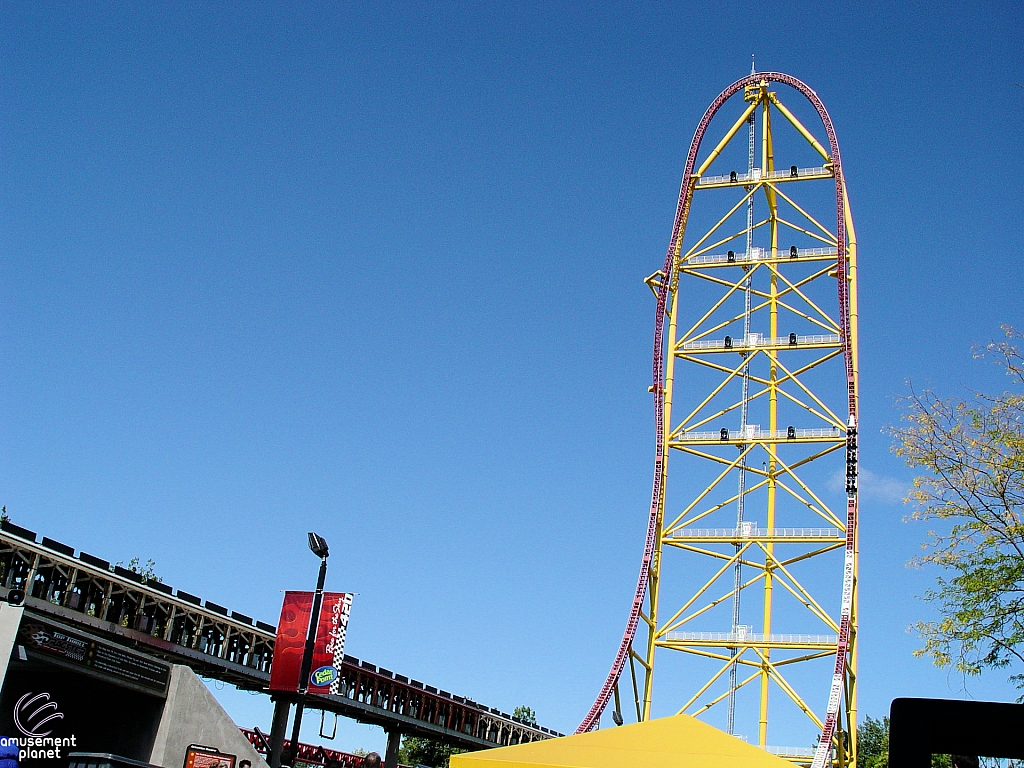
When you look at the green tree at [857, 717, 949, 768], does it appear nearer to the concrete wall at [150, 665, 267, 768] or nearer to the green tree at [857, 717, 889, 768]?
the green tree at [857, 717, 889, 768]

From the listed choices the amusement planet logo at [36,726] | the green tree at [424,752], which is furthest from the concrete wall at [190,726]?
the green tree at [424,752]

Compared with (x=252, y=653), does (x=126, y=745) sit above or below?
below

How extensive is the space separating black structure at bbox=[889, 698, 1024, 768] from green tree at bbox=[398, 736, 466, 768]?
213 feet

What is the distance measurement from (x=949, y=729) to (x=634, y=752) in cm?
564

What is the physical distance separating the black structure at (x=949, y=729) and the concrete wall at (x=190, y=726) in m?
18.4

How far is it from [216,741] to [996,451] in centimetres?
1538

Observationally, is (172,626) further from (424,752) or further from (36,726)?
(424,752)

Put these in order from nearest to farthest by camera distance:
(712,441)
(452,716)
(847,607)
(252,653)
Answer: (252,653) < (847,607) < (712,441) < (452,716)

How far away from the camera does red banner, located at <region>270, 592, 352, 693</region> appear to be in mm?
14578

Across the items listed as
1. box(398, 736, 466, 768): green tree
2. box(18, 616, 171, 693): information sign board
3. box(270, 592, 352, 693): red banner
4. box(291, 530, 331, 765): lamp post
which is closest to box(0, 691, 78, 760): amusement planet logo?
box(18, 616, 171, 693): information sign board

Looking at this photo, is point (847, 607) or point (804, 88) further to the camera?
point (804, 88)

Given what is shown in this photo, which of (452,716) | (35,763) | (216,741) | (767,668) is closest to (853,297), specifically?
(767,668)

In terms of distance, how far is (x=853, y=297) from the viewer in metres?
35.6

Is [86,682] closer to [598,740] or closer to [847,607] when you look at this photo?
[598,740]
